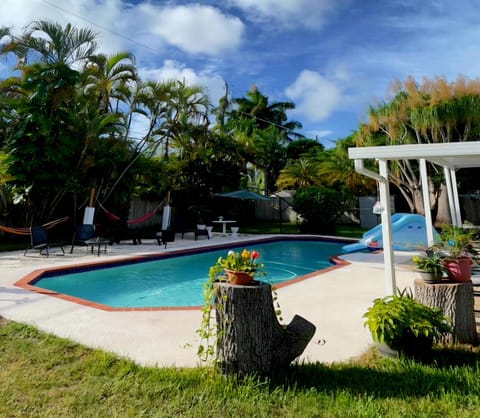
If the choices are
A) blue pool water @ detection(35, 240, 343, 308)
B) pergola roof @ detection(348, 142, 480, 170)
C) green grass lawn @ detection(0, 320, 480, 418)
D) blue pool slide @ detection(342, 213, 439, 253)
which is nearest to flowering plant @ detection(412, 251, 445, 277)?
green grass lawn @ detection(0, 320, 480, 418)

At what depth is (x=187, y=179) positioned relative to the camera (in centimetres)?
1722

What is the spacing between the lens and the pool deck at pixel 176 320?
298cm

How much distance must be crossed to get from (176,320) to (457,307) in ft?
9.27

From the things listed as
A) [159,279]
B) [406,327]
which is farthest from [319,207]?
[406,327]

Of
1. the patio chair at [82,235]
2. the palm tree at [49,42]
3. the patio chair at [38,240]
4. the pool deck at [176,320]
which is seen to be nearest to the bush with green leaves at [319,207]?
the pool deck at [176,320]

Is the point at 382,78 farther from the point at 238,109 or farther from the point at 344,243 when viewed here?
the point at 238,109

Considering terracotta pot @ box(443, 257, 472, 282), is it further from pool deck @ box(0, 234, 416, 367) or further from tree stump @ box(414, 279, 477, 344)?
pool deck @ box(0, 234, 416, 367)

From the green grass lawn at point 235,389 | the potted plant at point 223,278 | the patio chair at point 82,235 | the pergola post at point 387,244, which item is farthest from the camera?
the patio chair at point 82,235

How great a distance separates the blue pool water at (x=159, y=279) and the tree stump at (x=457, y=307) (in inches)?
149

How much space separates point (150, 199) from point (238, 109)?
14.2 m

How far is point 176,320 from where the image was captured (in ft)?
12.5

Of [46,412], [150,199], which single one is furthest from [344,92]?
[46,412]

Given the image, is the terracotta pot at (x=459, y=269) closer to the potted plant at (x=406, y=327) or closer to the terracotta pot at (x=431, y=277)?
the terracotta pot at (x=431, y=277)

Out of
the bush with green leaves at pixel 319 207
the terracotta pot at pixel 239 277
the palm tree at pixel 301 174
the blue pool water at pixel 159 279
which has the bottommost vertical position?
the blue pool water at pixel 159 279
